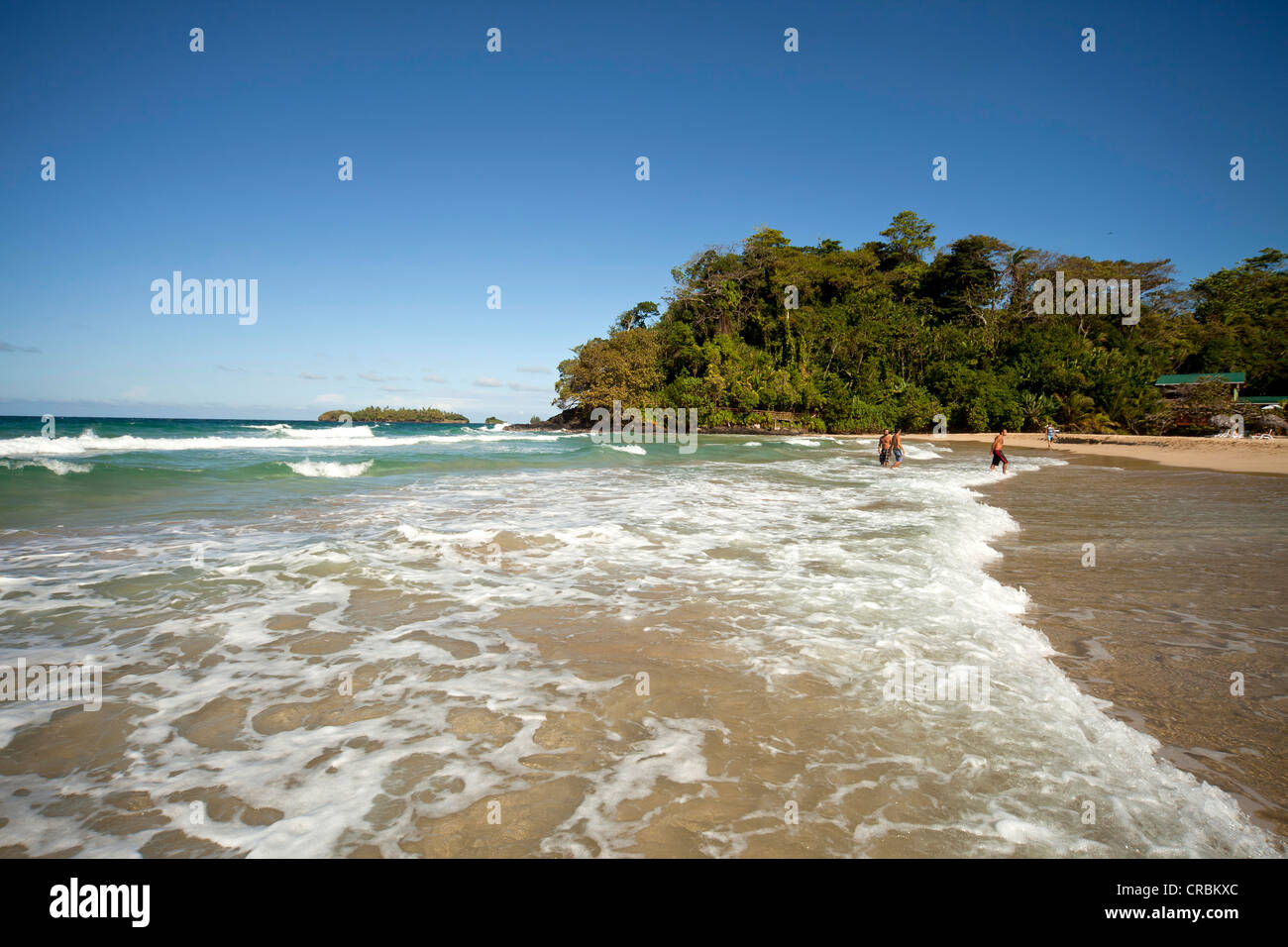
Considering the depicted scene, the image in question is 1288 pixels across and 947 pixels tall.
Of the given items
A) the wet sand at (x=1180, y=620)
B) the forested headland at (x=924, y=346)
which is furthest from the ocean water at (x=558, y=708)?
the forested headland at (x=924, y=346)

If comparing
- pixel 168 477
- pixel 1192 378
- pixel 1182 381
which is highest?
pixel 1192 378

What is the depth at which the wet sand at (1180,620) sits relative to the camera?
2.84 m

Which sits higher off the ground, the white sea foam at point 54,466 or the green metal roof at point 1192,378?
the green metal roof at point 1192,378

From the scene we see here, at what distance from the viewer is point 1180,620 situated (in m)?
4.64

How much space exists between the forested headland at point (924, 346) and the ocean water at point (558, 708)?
42625mm

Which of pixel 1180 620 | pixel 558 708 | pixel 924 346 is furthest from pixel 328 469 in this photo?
pixel 924 346

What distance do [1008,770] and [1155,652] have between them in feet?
8.01

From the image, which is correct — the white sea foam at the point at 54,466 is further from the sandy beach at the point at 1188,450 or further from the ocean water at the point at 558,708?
the sandy beach at the point at 1188,450

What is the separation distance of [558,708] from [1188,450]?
33.5 meters

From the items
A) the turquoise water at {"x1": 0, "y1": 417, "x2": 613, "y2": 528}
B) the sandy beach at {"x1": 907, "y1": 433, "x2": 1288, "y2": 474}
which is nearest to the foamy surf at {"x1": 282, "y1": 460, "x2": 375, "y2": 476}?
the turquoise water at {"x1": 0, "y1": 417, "x2": 613, "y2": 528}

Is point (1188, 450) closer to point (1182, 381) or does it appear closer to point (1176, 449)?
point (1176, 449)

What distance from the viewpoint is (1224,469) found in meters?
18.7
